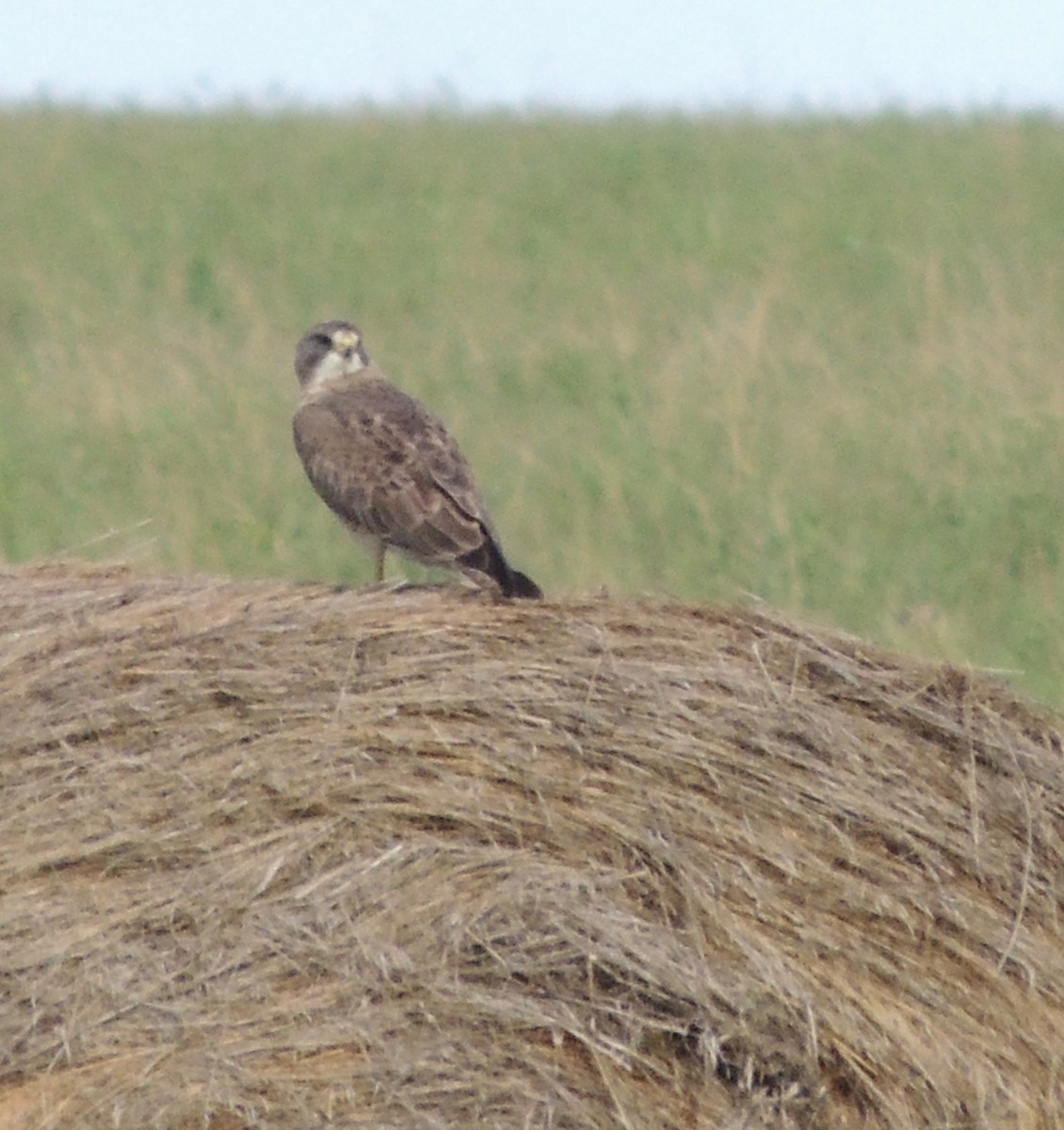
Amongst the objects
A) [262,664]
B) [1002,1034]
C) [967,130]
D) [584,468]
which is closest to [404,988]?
[262,664]

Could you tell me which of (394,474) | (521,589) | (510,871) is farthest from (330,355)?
(510,871)

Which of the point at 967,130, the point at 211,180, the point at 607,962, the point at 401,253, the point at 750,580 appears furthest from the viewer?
the point at 967,130

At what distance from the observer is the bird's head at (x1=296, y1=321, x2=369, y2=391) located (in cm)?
590

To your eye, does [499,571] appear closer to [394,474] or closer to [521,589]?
[521,589]

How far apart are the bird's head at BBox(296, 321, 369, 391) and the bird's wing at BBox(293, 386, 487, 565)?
0.31 meters

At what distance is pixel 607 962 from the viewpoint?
3924mm

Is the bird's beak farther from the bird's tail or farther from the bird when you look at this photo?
the bird's tail

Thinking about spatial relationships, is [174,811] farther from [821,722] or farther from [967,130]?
[967,130]

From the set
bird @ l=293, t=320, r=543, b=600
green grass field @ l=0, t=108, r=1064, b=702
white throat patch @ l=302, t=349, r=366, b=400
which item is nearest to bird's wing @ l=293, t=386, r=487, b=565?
bird @ l=293, t=320, r=543, b=600

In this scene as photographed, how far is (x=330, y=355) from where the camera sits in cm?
593

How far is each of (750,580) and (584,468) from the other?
1333mm

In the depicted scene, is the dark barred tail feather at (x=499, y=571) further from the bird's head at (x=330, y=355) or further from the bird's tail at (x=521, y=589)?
the bird's head at (x=330, y=355)

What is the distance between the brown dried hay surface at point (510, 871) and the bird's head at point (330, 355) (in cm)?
146

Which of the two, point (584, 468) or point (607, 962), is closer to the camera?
point (607, 962)
